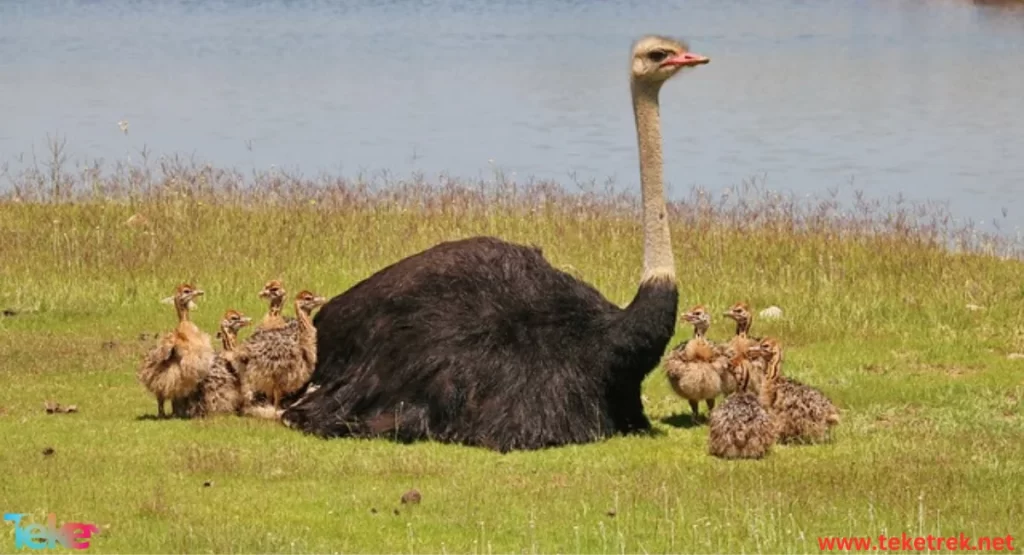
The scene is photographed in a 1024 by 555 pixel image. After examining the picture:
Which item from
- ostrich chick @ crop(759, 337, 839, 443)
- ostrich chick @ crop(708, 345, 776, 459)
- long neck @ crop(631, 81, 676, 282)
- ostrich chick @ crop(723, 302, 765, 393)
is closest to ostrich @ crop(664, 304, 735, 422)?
ostrich chick @ crop(723, 302, 765, 393)

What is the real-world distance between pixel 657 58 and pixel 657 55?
A: 2 cm

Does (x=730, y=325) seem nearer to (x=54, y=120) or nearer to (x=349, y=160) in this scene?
(x=349, y=160)

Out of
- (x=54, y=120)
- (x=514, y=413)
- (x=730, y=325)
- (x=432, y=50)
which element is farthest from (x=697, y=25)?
(x=514, y=413)

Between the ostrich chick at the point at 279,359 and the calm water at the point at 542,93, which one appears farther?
the calm water at the point at 542,93

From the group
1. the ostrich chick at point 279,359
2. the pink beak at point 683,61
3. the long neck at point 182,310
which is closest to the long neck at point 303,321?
the ostrich chick at point 279,359

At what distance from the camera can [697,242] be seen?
70.0 ft

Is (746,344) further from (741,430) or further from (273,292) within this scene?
(273,292)

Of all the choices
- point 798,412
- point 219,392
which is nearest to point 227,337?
point 219,392

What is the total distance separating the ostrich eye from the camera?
12.4 meters

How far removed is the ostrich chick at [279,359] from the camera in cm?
1277

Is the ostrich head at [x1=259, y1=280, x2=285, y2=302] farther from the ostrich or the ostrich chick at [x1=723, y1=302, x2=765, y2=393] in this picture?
the ostrich chick at [x1=723, y1=302, x2=765, y2=393]

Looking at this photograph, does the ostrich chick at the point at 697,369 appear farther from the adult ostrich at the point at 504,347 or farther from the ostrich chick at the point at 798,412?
the ostrich chick at the point at 798,412

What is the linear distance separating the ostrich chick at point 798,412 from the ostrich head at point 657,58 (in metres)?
2.13

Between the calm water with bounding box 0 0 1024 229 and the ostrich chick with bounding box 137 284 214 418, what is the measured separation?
56.1 ft
